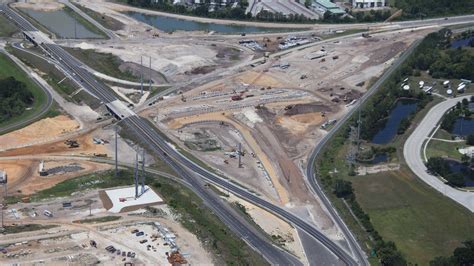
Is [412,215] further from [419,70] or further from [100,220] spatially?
[419,70]

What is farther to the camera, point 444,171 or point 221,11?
point 221,11

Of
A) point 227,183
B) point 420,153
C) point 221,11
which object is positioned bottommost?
point 227,183

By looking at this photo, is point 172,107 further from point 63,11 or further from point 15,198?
point 63,11

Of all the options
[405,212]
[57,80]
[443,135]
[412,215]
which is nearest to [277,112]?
[443,135]

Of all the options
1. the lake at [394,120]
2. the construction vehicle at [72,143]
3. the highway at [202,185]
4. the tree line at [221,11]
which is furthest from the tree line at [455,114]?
the tree line at [221,11]

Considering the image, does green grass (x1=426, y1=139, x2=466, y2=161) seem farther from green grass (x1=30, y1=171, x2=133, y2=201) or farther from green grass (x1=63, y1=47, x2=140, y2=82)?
green grass (x1=63, y1=47, x2=140, y2=82)

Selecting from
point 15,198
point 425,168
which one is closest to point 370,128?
point 425,168

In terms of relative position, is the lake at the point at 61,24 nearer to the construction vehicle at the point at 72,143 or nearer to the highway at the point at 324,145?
the construction vehicle at the point at 72,143
